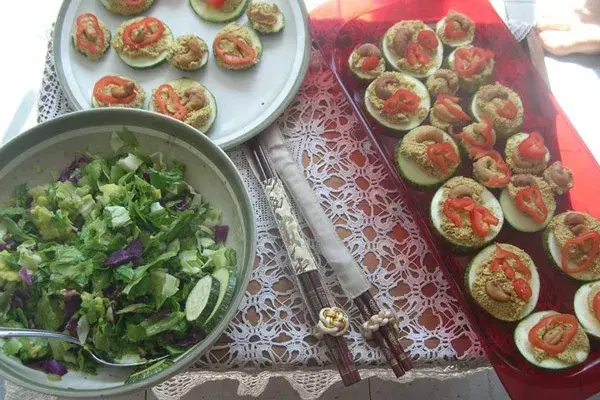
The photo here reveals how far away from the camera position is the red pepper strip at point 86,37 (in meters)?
1.73

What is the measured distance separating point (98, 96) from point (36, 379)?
2.76ft

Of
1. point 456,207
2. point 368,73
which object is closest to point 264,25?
point 368,73

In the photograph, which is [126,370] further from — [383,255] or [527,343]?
[527,343]

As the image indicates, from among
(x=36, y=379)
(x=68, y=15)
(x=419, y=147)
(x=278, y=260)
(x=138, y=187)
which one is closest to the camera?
(x=36, y=379)

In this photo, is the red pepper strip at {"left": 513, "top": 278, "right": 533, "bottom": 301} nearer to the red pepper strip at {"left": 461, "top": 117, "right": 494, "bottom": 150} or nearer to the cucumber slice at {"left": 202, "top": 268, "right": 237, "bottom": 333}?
the red pepper strip at {"left": 461, "top": 117, "right": 494, "bottom": 150}

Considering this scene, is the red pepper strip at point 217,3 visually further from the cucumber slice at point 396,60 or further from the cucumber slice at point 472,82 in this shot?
the cucumber slice at point 472,82

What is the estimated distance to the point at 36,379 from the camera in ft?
3.78

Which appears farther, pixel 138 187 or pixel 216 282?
pixel 138 187

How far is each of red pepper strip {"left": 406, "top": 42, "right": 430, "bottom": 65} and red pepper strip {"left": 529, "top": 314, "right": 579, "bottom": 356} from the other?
2.83 ft

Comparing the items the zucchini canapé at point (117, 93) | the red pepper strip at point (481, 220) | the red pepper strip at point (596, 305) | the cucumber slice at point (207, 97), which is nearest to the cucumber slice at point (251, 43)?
the cucumber slice at point (207, 97)

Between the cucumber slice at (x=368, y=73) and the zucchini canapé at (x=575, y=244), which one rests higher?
the cucumber slice at (x=368, y=73)

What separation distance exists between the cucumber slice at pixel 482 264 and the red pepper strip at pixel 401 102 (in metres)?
0.48

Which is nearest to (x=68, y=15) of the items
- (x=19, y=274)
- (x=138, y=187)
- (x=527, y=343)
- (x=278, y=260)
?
(x=138, y=187)

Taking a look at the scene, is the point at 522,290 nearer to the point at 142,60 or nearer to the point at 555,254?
the point at 555,254
